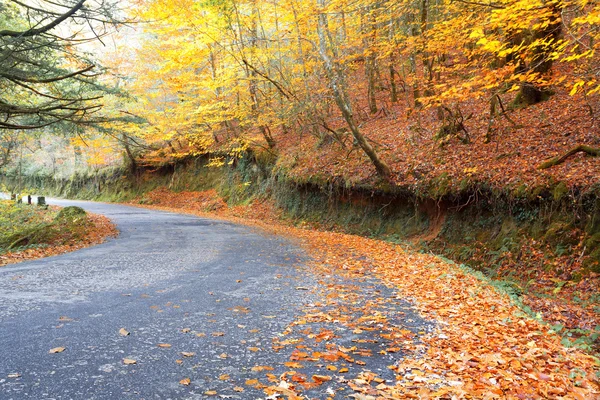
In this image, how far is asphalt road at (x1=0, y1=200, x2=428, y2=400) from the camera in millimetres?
3521

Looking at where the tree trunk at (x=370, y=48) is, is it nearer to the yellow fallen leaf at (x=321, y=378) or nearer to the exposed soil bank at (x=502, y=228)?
the exposed soil bank at (x=502, y=228)

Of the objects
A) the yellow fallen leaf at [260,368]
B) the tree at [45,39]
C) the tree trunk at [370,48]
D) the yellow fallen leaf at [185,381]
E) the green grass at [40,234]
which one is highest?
the tree trunk at [370,48]

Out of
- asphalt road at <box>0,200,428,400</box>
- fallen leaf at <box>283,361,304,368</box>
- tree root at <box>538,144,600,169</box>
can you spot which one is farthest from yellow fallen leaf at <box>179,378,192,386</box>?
tree root at <box>538,144,600,169</box>

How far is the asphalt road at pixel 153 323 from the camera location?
352cm

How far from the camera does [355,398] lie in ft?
11.0

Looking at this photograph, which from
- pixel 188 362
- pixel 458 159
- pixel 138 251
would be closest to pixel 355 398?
pixel 188 362

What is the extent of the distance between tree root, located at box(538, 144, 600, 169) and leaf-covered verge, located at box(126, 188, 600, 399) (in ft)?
13.2

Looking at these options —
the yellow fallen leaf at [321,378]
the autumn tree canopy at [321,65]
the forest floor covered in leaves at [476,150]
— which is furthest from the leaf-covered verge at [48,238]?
the forest floor covered in leaves at [476,150]

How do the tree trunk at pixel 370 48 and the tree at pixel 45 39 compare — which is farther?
the tree trunk at pixel 370 48

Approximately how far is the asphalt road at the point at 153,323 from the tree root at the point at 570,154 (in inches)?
236

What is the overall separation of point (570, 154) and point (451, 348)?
7.65 metres

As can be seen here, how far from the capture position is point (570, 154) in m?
9.62

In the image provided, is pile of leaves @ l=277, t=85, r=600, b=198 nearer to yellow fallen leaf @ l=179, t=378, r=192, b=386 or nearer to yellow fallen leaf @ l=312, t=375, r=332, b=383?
yellow fallen leaf @ l=312, t=375, r=332, b=383

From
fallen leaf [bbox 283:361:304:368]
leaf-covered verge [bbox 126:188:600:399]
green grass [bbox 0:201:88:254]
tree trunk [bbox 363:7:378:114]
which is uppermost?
tree trunk [bbox 363:7:378:114]
